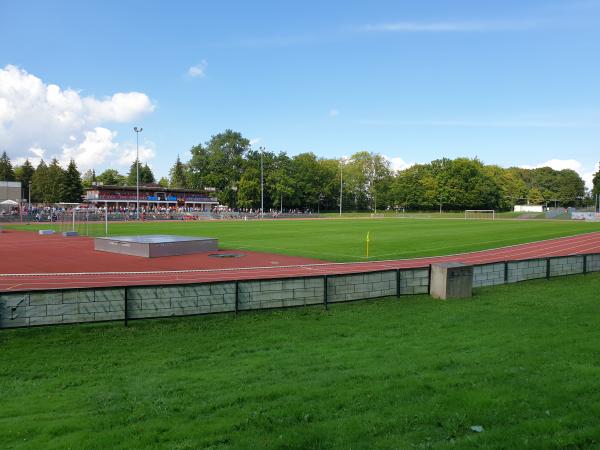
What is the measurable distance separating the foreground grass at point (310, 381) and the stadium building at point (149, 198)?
91580mm

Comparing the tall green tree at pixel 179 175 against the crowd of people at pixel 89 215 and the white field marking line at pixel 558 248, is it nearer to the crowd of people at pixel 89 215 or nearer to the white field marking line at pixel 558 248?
the crowd of people at pixel 89 215

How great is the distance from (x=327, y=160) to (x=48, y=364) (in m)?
143

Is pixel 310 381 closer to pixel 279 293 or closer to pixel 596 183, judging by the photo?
pixel 279 293

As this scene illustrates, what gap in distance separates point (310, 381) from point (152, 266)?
18.0m

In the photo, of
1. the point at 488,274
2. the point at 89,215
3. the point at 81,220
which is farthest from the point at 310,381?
the point at 89,215

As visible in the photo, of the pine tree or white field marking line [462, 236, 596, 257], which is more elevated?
the pine tree

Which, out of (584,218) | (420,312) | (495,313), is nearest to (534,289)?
(495,313)

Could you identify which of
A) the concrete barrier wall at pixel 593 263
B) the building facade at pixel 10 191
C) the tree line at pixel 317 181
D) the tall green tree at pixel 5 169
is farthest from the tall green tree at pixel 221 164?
the concrete barrier wall at pixel 593 263

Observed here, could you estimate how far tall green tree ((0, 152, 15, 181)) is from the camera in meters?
128

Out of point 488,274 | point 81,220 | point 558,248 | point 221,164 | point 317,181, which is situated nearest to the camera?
point 488,274

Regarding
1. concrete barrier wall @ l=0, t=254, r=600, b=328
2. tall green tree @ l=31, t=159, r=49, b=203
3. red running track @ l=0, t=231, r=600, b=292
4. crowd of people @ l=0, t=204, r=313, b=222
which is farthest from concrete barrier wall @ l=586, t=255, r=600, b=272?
tall green tree @ l=31, t=159, r=49, b=203

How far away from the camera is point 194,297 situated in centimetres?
1153

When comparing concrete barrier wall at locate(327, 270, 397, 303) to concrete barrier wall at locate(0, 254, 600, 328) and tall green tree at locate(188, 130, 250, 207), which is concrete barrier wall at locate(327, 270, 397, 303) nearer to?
concrete barrier wall at locate(0, 254, 600, 328)

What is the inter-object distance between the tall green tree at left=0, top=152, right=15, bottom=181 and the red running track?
111 metres
